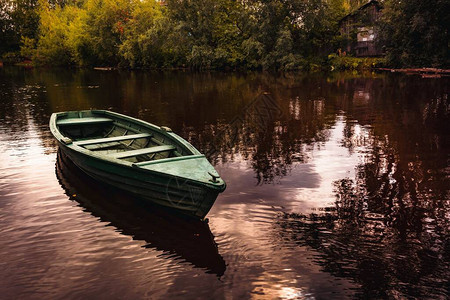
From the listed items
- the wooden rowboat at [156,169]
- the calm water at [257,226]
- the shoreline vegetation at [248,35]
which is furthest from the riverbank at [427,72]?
the wooden rowboat at [156,169]

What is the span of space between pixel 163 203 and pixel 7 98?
26.7 meters

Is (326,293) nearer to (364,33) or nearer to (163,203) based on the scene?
(163,203)

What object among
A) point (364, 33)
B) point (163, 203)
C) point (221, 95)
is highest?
point (364, 33)

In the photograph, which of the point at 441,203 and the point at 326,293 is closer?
the point at 326,293

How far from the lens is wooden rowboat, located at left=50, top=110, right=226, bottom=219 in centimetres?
729

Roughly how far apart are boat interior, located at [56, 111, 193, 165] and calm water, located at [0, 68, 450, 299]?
1.11 m

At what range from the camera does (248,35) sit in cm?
5703

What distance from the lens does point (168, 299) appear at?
18.1 feet

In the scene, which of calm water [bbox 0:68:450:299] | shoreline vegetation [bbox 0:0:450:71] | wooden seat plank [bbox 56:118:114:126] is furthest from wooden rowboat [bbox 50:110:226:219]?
shoreline vegetation [bbox 0:0:450:71]

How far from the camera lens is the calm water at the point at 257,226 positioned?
5.84m

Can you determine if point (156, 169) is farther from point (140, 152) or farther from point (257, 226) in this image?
point (257, 226)

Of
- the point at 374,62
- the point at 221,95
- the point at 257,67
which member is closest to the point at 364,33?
the point at 374,62

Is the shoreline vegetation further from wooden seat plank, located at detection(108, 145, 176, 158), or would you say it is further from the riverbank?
wooden seat plank, located at detection(108, 145, 176, 158)

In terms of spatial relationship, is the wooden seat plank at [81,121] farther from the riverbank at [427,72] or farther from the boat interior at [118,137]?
the riverbank at [427,72]
